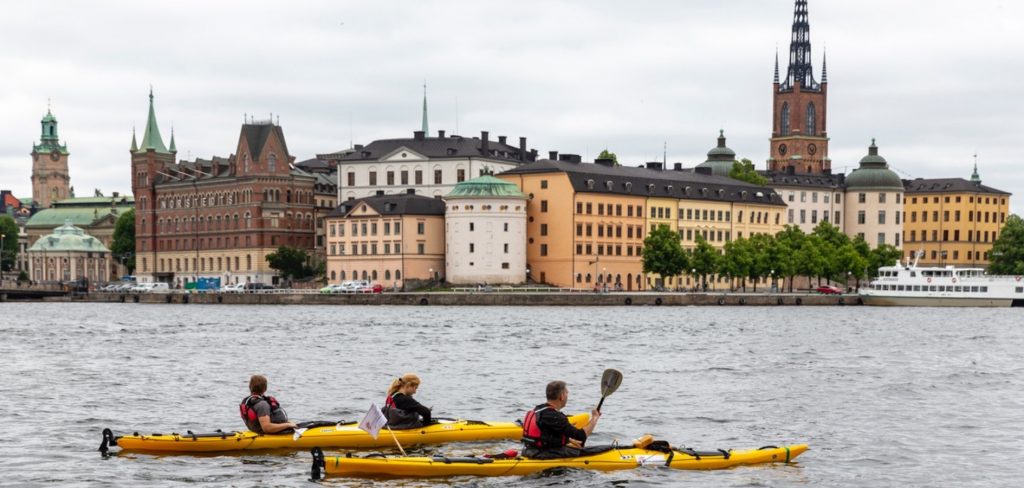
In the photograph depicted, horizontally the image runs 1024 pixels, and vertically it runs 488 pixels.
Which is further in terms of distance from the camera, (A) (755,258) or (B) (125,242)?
(B) (125,242)

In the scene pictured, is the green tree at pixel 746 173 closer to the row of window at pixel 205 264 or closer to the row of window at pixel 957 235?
the row of window at pixel 957 235

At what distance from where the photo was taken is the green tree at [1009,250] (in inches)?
6014

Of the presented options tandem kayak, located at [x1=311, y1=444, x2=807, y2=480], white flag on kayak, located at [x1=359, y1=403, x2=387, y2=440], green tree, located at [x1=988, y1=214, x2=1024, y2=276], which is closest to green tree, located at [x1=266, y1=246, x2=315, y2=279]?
green tree, located at [x1=988, y1=214, x2=1024, y2=276]

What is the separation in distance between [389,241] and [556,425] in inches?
4482

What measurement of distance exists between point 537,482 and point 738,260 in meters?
102

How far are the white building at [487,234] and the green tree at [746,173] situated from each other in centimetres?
4129

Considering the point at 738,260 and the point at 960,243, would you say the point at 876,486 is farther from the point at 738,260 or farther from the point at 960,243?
the point at 960,243

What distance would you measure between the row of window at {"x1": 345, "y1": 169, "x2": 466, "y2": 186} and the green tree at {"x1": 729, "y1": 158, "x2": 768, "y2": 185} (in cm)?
3674

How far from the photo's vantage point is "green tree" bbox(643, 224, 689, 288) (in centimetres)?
12488

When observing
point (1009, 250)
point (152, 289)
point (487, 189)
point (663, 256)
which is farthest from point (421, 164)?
point (1009, 250)

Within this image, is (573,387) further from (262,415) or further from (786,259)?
(786,259)

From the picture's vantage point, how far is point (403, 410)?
27.7 metres

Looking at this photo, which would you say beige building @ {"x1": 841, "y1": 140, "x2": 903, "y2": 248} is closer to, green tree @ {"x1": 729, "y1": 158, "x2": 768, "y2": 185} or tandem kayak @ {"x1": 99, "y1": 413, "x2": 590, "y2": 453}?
green tree @ {"x1": 729, "y1": 158, "x2": 768, "y2": 185}

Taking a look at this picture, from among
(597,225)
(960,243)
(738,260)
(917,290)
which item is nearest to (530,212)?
(597,225)
